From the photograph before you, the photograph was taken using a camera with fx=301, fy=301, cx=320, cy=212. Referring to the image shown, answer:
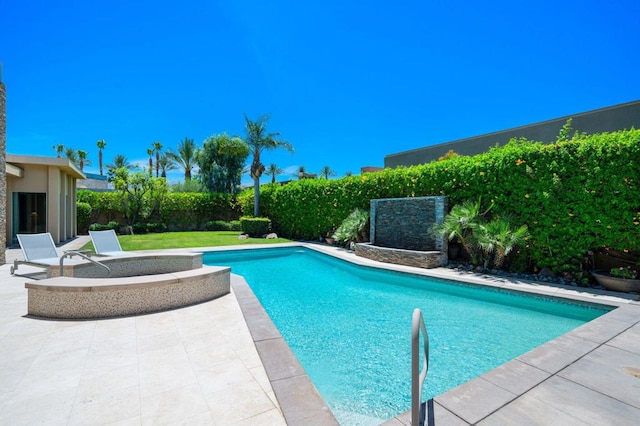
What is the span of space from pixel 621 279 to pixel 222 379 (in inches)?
370

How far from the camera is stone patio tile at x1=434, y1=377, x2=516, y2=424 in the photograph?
2586 mm

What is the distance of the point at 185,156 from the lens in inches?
1511

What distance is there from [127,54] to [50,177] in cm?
782

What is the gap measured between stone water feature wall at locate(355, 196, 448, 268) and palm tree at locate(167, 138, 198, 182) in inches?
1241

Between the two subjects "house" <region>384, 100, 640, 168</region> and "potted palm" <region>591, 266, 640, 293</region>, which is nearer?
"potted palm" <region>591, 266, 640, 293</region>

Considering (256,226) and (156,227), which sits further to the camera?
(156,227)

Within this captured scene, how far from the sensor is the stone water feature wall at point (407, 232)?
10.9 metres

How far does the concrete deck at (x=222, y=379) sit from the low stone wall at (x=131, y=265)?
6.57 feet

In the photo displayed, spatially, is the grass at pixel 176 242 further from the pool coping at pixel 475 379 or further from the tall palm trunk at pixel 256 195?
the pool coping at pixel 475 379

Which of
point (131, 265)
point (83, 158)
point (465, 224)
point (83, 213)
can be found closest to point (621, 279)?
point (465, 224)

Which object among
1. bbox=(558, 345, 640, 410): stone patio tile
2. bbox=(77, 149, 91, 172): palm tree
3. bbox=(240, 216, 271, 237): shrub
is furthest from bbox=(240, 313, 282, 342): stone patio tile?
bbox=(77, 149, 91, 172): palm tree

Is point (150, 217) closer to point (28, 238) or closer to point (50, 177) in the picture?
point (50, 177)

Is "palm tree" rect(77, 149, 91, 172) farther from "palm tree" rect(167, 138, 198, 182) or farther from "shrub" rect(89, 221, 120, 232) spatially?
"shrub" rect(89, 221, 120, 232)

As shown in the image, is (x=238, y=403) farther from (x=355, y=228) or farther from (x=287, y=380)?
(x=355, y=228)
